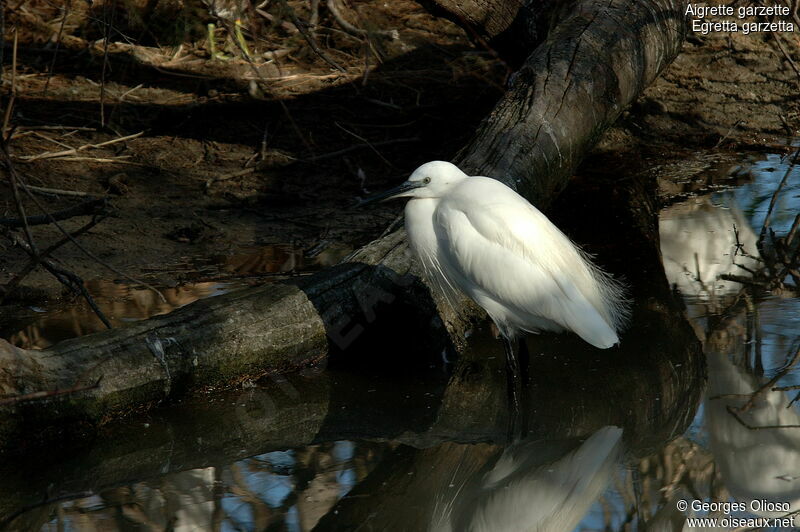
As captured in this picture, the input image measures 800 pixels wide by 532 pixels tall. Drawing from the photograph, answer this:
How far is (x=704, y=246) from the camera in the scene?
5156 mm

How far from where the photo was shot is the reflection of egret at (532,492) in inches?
115

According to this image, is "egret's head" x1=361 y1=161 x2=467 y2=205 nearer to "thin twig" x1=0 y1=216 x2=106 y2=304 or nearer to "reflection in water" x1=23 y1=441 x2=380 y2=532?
"reflection in water" x1=23 y1=441 x2=380 y2=532

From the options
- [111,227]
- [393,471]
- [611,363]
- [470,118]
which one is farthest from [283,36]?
[393,471]

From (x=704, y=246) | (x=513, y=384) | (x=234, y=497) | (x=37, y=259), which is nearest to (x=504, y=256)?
(x=513, y=384)

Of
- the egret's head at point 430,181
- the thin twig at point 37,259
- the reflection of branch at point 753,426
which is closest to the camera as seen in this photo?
the thin twig at point 37,259

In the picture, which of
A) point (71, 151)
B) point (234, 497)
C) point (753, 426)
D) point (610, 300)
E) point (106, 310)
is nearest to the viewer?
point (234, 497)

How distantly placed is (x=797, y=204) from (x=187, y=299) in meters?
3.68

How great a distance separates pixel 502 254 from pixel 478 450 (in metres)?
0.83

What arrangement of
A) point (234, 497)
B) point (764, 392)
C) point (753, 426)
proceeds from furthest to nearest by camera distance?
point (764, 392)
point (753, 426)
point (234, 497)

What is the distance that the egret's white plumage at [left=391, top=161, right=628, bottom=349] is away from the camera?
3.69 m

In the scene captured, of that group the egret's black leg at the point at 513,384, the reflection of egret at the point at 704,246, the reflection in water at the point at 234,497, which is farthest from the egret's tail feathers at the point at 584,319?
the reflection of egret at the point at 704,246

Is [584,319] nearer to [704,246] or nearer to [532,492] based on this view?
[532,492]

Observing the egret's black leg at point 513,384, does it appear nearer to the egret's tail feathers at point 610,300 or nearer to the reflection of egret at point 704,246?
the egret's tail feathers at point 610,300

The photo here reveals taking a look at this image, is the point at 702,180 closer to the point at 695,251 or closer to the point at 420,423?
the point at 695,251
